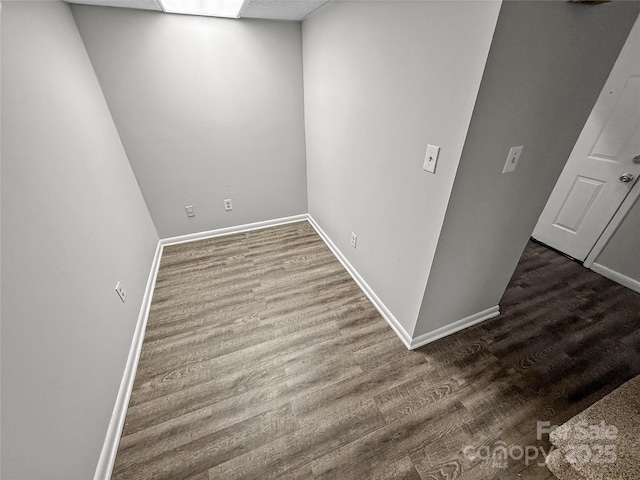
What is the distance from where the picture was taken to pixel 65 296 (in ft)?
3.59

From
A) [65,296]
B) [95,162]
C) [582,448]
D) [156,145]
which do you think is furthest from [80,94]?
[582,448]

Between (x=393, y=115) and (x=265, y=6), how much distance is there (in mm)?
1395

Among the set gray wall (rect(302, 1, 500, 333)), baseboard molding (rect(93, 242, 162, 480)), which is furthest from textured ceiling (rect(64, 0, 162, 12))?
baseboard molding (rect(93, 242, 162, 480))

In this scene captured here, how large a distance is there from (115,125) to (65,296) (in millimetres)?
1718

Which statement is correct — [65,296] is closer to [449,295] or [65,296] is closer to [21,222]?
[21,222]

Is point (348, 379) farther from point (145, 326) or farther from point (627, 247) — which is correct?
point (627, 247)

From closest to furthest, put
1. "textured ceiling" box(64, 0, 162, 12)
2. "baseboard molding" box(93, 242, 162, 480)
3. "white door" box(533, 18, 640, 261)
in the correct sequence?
"baseboard molding" box(93, 242, 162, 480), "textured ceiling" box(64, 0, 162, 12), "white door" box(533, 18, 640, 261)

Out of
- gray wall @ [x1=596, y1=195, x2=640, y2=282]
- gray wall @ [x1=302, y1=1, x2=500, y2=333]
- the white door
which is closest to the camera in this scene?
gray wall @ [x1=302, y1=1, x2=500, y2=333]

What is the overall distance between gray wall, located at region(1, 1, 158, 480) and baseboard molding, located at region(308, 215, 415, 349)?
5.55 ft

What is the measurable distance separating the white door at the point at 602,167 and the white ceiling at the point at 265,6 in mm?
2364

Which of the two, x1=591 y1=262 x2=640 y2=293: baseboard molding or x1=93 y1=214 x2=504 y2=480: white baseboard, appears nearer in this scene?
x1=93 y1=214 x2=504 y2=480: white baseboard

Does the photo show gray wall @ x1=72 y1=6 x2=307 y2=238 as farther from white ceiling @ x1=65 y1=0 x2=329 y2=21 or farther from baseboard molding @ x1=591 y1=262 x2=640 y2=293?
baseboard molding @ x1=591 y1=262 x2=640 y2=293

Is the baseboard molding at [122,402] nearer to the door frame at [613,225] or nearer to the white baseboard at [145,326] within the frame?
the white baseboard at [145,326]

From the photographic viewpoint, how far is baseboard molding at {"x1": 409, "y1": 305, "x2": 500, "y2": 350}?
1.64 m
